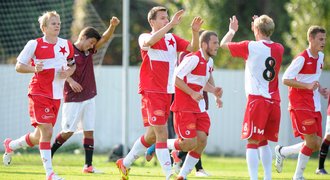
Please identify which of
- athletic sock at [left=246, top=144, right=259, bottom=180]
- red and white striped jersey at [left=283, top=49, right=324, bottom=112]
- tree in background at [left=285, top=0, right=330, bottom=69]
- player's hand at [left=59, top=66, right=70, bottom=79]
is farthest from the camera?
tree in background at [left=285, top=0, right=330, bottom=69]

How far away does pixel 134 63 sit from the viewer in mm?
28938

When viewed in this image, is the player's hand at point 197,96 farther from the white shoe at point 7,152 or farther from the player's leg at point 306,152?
the white shoe at point 7,152

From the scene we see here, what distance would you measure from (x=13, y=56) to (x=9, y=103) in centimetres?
220

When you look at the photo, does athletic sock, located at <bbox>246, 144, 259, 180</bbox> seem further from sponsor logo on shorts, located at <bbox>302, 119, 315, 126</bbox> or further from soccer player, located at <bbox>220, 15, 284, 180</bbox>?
sponsor logo on shorts, located at <bbox>302, 119, 315, 126</bbox>

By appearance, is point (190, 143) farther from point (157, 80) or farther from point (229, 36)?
point (229, 36)

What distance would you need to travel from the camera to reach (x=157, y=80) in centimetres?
1034

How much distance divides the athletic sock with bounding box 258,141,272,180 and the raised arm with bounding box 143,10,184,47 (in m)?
1.77

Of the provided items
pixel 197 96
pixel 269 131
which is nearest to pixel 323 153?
pixel 269 131

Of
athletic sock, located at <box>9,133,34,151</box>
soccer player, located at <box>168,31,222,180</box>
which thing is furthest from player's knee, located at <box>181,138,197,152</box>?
athletic sock, located at <box>9,133,34,151</box>

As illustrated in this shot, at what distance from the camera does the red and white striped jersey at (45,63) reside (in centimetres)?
1043

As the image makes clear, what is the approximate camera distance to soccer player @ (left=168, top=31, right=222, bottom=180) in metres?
10.1

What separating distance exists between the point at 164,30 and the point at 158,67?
25.3 inches

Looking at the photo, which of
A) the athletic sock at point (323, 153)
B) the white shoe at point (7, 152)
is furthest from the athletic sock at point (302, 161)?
the white shoe at point (7, 152)

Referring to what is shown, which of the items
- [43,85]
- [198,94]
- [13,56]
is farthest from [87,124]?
[13,56]
